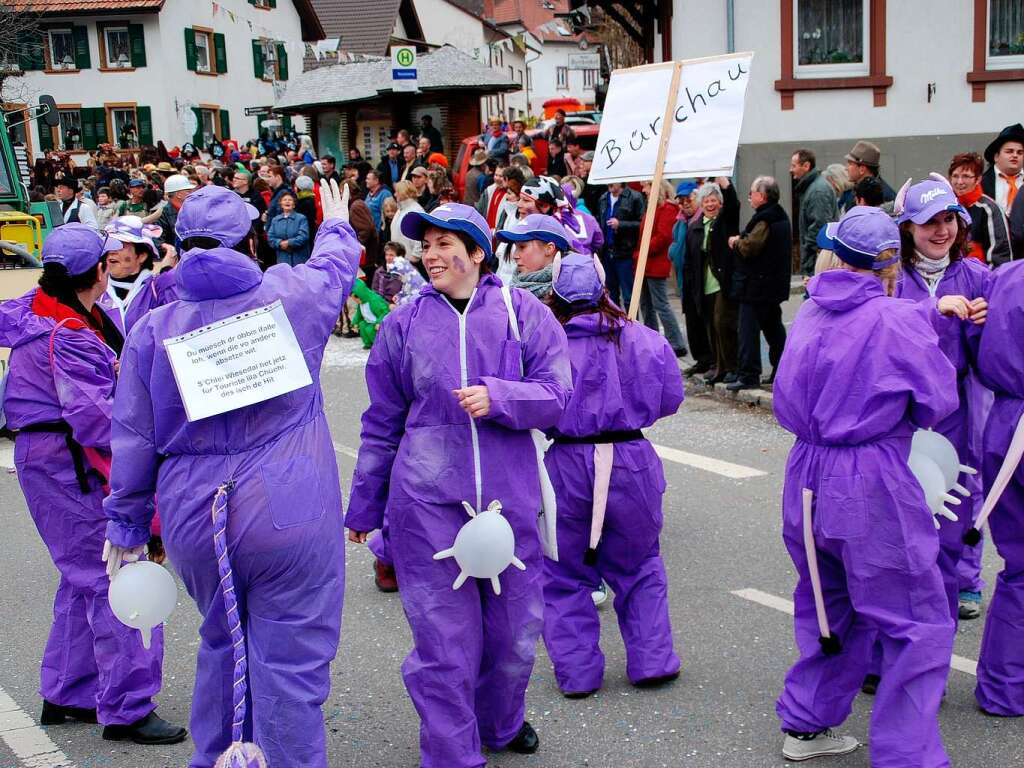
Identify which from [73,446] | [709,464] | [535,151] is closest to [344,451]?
[709,464]

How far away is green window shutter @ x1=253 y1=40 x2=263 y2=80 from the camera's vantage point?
47.4m

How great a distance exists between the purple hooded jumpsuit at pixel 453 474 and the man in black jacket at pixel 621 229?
8459 mm

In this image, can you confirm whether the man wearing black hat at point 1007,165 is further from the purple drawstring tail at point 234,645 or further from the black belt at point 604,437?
the purple drawstring tail at point 234,645

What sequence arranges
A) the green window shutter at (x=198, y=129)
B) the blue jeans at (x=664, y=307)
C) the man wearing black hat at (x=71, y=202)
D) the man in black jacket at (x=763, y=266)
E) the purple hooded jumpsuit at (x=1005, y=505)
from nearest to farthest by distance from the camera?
1. the purple hooded jumpsuit at (x=1005, y=505)
2. the man in black jacket at (x=763, y=266)
3. the blue jeans at (x=664, y=307)
4. the man wearing black hat at (x=71, y=202)
5. the green window shutter at (x=198, y=129)

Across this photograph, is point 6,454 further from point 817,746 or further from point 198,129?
point 198,129

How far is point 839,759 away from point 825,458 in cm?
110

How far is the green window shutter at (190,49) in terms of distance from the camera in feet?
142

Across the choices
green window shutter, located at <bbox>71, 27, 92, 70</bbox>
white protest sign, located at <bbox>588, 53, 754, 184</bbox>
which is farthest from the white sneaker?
green window shutter, located at <bbox>71, 27, 92, 70</bbox>

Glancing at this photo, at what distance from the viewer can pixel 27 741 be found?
16.1ft

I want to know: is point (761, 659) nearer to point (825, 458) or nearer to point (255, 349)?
point (825, 458)

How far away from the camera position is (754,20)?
648 inches

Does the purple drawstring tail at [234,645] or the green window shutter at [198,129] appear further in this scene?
the green window shutter at [198,129]

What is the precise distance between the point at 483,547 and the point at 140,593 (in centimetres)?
109

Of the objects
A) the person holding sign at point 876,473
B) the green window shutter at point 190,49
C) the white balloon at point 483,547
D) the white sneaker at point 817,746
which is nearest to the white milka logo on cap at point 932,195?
the person holding sign at point 876,473
